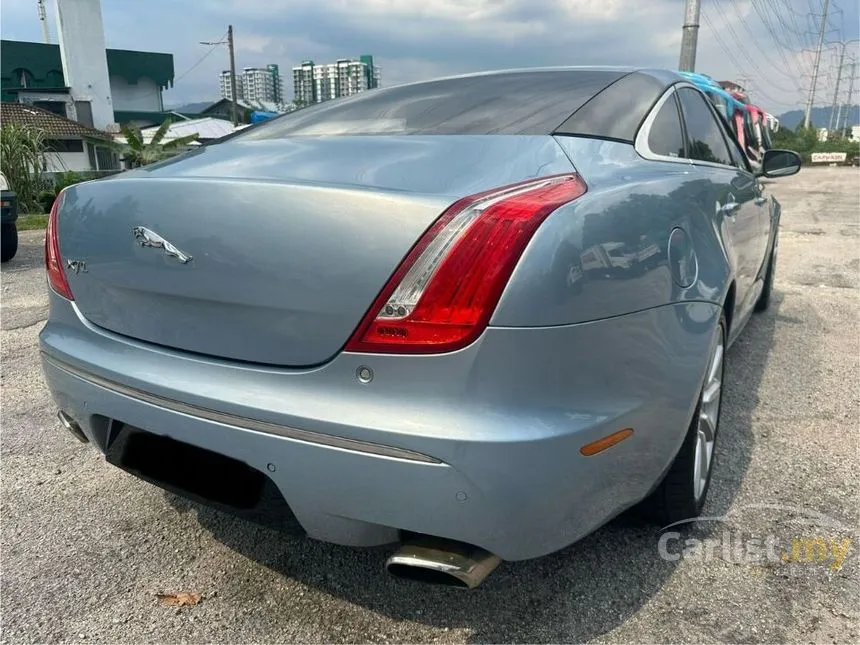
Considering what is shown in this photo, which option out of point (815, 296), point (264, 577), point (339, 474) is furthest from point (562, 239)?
point (815, 296)

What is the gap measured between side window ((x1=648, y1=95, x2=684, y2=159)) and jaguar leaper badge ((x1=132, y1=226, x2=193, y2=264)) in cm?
146

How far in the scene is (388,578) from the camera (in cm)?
196

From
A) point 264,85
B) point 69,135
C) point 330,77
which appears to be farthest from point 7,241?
point 264,85

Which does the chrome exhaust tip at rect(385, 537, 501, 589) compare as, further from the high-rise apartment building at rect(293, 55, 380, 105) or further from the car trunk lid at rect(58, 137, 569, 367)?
the high-rise apartment building at rect(293, 55, 380, 105)

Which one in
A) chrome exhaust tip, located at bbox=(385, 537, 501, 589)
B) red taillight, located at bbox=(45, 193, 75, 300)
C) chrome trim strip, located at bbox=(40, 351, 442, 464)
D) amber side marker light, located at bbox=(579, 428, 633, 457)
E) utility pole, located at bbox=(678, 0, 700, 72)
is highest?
utility pole, located at bbox=(678, 0, 700, 72)

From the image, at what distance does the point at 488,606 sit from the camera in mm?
1833

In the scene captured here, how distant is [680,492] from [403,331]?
1150 mm

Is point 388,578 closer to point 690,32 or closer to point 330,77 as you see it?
point 690,32

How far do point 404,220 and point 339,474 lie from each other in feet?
1.83

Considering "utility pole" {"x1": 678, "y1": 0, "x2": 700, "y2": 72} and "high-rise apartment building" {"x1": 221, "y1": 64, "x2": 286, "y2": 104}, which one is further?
"high-rise apartment building" {"x1": 221, "y1": 64, "x2": 286, "y2": 104}

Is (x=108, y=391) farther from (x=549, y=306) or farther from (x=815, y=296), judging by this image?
(x=815, y=296)

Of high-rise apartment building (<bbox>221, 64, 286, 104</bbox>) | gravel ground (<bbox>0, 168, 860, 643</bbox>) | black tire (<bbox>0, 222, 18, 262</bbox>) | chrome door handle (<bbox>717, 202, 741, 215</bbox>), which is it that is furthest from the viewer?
high-rise apartment building (<bbox>221, 64, 286, 104</bbox>)

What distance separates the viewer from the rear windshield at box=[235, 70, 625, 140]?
198 cm

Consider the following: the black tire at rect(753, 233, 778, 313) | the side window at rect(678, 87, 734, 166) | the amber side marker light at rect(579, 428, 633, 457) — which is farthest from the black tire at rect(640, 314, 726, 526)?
the black tire at rect(753, 233, 778, 313)
